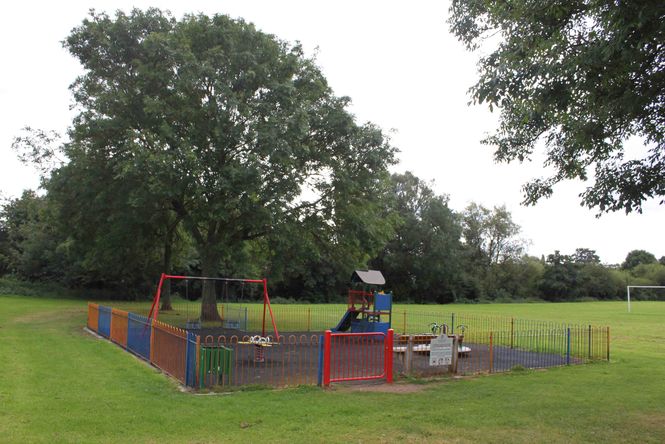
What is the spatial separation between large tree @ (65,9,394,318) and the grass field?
9.90 m

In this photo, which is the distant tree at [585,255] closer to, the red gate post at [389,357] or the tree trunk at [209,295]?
the tree trunk at [209,295]

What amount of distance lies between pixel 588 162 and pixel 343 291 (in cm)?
6254

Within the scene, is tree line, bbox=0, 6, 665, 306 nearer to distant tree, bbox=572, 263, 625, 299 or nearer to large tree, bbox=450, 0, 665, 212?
large tree, bbox=450, 0, 665, 212

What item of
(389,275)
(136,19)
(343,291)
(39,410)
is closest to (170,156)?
(136,19)

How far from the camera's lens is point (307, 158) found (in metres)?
24.2

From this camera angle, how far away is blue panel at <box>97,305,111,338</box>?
17.7 meters

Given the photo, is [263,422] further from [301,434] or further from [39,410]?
[39,410]

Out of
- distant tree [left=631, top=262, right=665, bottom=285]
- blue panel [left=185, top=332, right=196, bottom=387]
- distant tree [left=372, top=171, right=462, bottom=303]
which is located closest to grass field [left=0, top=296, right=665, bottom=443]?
blue panel [left=185, top=332, right=196, bottom=387]

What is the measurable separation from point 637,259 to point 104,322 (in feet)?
487

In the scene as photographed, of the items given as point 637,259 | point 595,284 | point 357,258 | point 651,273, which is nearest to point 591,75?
point 357,258

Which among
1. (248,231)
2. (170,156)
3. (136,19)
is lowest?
(248,231)

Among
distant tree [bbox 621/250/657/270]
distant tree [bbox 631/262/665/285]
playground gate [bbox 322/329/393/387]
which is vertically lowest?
playground gate [bbox 322/329/393/387]

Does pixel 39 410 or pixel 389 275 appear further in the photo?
pixel 389 275

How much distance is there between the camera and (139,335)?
1405 cm
